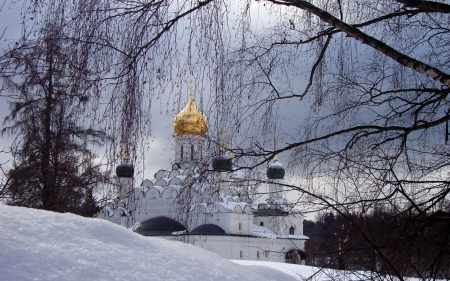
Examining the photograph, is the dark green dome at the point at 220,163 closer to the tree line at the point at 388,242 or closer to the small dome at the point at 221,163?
the small dome at the point at 221,163

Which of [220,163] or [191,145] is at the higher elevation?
[191,145]

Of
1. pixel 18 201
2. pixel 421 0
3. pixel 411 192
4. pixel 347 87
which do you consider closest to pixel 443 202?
pixel 411 192

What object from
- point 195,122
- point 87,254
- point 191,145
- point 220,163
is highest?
point 195,122

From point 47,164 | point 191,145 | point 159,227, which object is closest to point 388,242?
point 191,145

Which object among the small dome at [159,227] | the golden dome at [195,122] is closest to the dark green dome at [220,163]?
the golden dome at [195,122]

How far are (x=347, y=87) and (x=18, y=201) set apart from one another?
4.17m

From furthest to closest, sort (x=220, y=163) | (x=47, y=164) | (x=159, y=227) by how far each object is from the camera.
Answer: (x=159, y=227) → (x=47, y=164) → (x=220, y=163)

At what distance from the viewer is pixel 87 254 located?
2031mm

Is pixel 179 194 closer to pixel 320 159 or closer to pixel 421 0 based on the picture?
pixel 320 159

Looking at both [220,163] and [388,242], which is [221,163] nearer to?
[220,163]

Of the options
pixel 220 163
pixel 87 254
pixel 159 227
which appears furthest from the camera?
pixel 159 227

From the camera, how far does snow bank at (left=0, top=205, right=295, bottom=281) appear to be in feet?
6.02

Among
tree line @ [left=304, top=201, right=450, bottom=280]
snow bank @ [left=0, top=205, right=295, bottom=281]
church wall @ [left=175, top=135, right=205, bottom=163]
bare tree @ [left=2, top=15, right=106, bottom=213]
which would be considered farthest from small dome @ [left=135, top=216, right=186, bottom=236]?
snow bank @ [left=0, top=205, right=295, bottom=281]

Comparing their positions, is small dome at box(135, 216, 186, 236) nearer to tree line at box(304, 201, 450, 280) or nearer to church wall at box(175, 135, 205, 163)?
church wall at box(175, 135, 205, 163)
